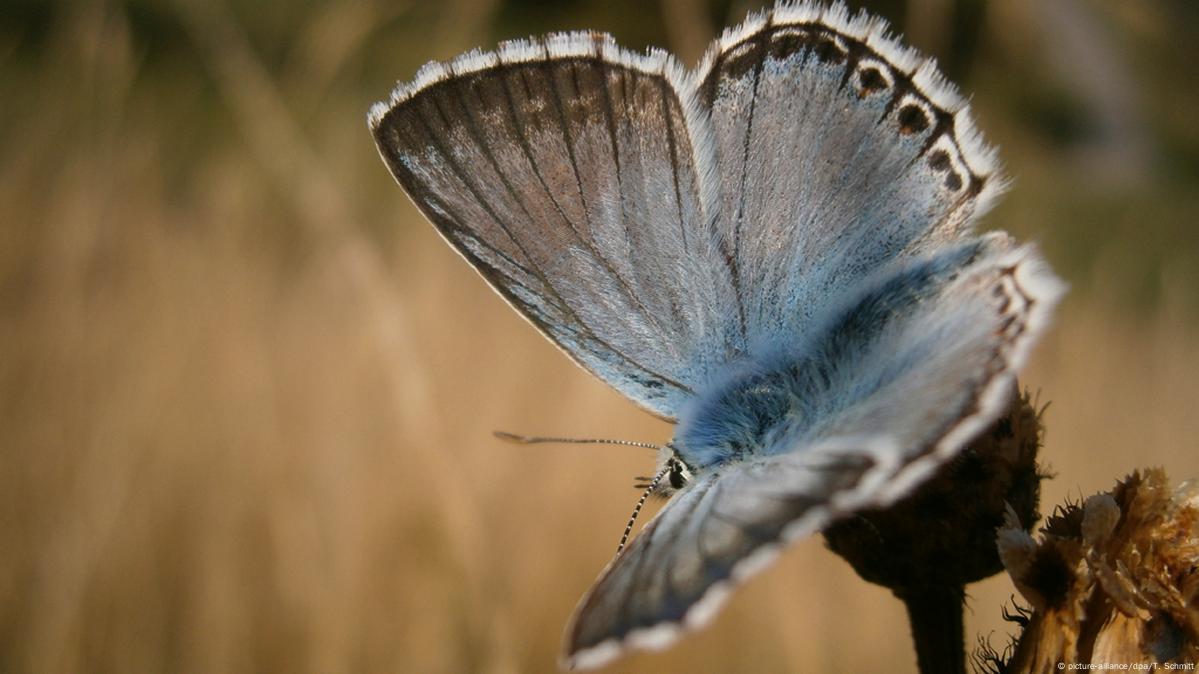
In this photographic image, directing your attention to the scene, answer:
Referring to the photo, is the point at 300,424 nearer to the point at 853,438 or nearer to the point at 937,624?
the point at 937,624

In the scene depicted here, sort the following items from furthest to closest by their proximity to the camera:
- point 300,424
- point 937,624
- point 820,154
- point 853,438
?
point 300,424 → point 820,154 → point 937,624 → point 853,438

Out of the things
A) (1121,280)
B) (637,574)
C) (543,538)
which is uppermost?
(1121,280)

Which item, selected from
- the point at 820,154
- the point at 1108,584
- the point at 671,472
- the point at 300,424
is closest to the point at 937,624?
the point at 1108,584

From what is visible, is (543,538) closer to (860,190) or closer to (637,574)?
(860,190)

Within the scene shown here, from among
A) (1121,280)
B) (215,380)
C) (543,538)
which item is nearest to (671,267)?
(543,538)

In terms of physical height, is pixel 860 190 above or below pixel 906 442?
above

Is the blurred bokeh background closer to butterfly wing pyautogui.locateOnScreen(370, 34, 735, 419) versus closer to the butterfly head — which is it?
butterfly wing pyautogui.locateOnScreen(370, 34, 735, 419)

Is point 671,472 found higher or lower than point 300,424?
lower
